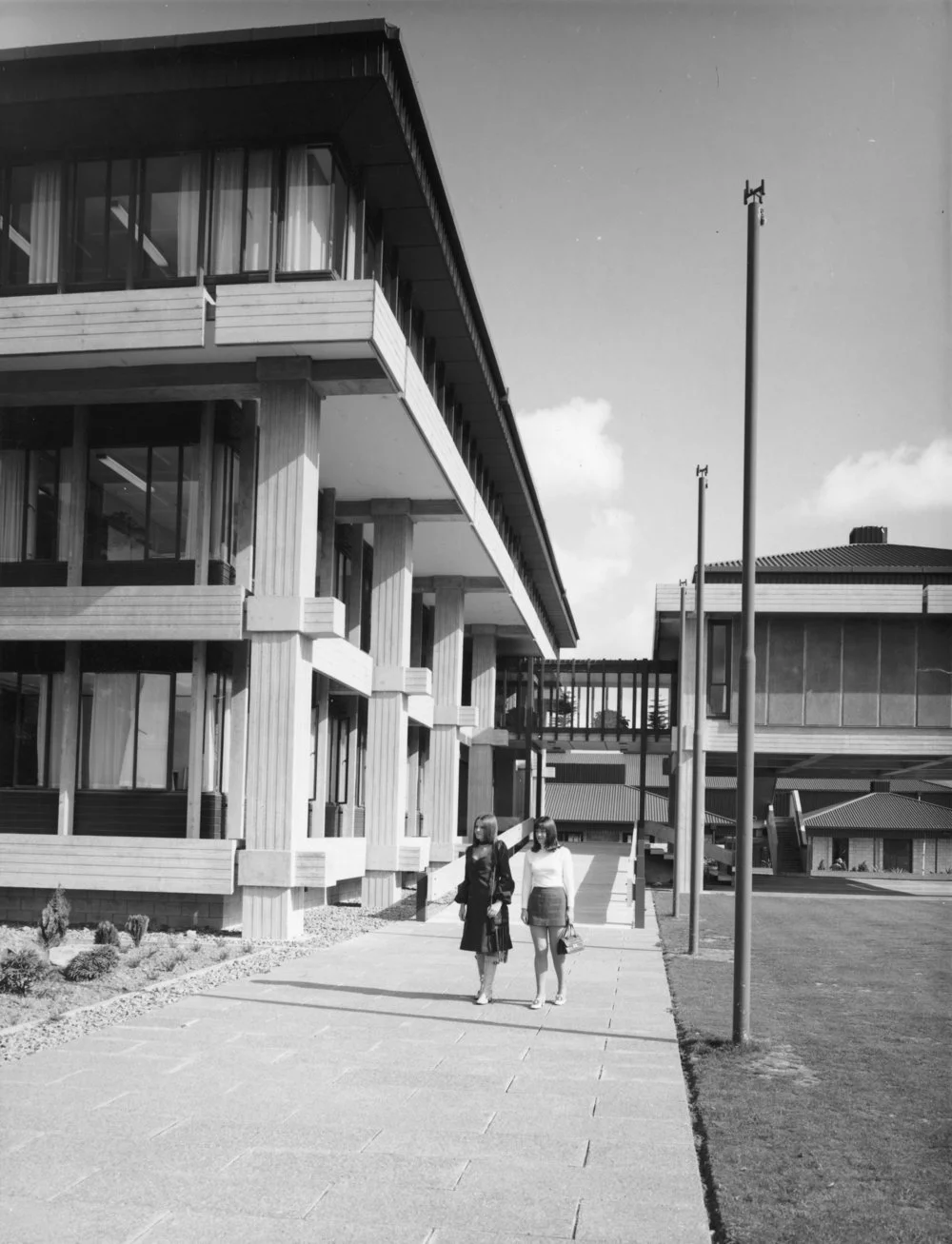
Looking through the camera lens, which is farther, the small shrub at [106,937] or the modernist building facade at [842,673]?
the modernist building facade at [842,673]

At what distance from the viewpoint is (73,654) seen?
22516 mm

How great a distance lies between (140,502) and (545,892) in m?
12.3

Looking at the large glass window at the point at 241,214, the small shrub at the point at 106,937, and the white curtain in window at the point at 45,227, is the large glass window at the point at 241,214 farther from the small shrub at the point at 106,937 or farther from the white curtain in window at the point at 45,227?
the small shrub at the point at 106,937

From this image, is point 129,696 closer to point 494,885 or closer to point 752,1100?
point 494,885

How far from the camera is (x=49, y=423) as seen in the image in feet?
75.8

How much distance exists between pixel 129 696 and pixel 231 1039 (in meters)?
12.2

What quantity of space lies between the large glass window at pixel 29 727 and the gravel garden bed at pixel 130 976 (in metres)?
2.64

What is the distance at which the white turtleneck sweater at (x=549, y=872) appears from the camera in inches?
529

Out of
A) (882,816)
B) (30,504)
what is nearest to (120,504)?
(30,504)

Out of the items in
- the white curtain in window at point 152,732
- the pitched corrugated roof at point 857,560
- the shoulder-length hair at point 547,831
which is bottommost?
the shoulder-length hair at point 547,831

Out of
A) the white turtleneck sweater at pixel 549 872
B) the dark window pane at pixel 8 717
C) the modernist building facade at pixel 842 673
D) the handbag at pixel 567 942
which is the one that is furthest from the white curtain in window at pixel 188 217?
the modernist building facade at pixel 842 673

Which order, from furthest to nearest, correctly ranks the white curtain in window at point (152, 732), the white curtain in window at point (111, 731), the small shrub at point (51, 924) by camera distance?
the white curtain in window at point (111, 731)
the white curtain in window at point (152, 732)
the small shrub at point (51, 924)

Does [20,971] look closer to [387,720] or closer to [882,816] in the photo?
[387,720]

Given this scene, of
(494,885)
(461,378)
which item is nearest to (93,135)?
(461,378)
